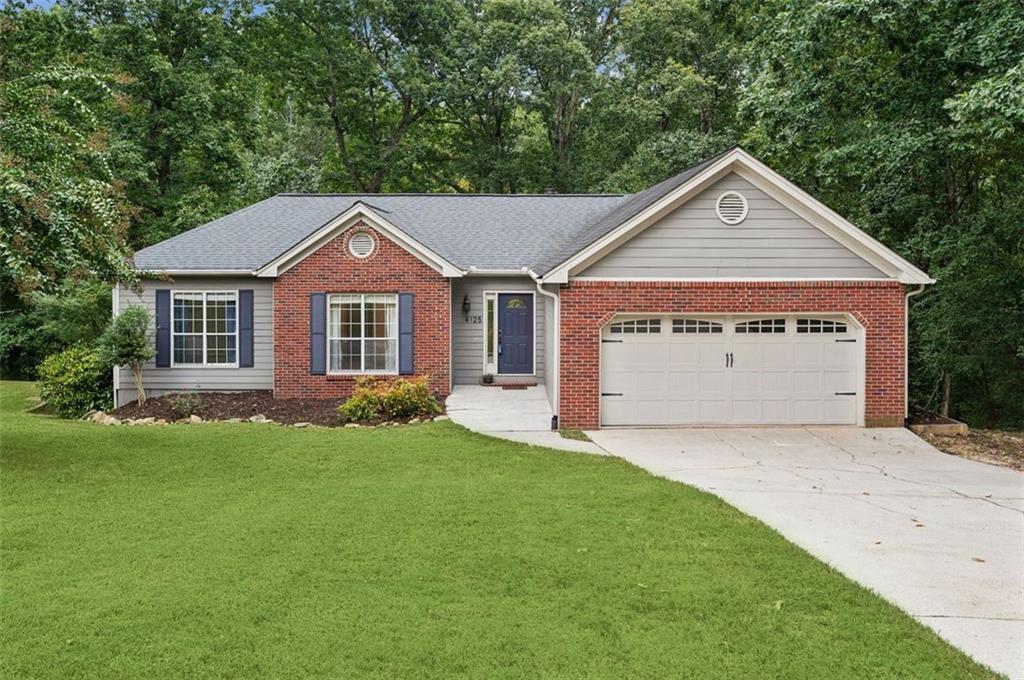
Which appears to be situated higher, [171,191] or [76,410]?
[171,191]

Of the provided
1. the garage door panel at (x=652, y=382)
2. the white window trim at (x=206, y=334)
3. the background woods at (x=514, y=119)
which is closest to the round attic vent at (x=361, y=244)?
the white window trim at (x=206, y=334)

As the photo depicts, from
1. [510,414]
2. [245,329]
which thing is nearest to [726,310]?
[510,414]

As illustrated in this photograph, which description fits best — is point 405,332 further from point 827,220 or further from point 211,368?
point 827,220

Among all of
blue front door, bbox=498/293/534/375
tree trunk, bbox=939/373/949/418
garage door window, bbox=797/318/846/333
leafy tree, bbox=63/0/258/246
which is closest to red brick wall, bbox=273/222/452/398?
blue front door, bbox=498/293/534/375

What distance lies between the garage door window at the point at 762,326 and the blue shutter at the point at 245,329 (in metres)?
10.1

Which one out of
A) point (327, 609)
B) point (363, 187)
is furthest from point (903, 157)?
point (363, 187)

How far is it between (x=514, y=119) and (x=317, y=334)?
18.4 metres

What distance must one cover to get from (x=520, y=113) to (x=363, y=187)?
24.6 ft

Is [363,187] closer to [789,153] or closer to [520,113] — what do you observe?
[520,113]

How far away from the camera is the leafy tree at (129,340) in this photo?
45.8 ft

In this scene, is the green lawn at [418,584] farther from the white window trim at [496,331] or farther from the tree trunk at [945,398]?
the tree trunk at [945,398]

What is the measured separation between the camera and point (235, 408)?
542 inches

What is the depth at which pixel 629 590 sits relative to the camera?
4984mm

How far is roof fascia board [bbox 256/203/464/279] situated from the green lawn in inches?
260
